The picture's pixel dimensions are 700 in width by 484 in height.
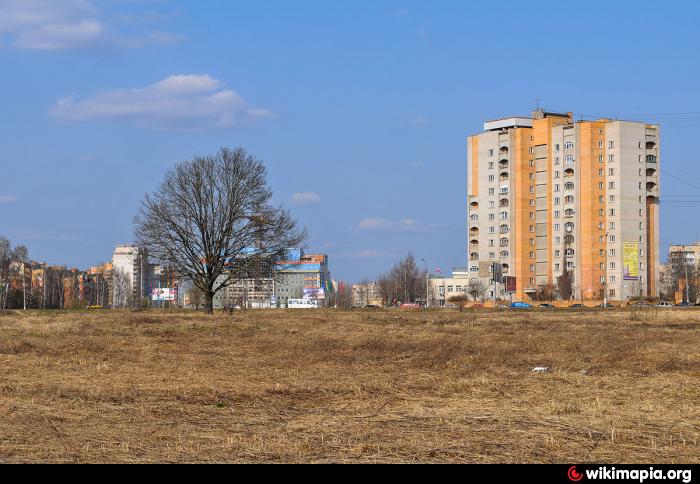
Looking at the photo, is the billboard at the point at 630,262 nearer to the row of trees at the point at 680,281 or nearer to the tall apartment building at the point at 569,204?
the tall apartment building at the point at 569,204

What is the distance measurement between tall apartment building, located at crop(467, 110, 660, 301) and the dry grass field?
352ft

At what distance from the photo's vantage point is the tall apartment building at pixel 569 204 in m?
133

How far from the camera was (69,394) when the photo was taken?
53.0 ft

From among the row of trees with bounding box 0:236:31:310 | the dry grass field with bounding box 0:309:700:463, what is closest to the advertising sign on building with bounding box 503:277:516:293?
the row of trees with bounding box 0:236:31:310

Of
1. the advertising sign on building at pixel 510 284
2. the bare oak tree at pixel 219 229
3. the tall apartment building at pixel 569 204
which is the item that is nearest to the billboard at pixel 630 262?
the tall apartment building at pixel 569 204

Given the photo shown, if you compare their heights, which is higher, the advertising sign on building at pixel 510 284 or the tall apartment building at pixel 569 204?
the tall apartment building at pixel 569 204

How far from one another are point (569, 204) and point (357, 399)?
126 m

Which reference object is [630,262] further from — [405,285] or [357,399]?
[357,399]

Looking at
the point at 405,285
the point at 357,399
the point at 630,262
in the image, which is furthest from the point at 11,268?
the point at 357,399

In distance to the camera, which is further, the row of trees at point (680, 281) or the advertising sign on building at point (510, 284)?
the row of trees at point (680, 281)

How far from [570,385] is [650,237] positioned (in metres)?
127

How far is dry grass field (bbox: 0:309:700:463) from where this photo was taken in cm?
1032

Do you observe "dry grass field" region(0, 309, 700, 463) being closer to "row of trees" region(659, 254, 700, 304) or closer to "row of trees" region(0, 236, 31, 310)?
"row of trees" region(0, 236, 31, 310)

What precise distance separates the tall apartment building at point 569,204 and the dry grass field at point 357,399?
107331 millimetres
